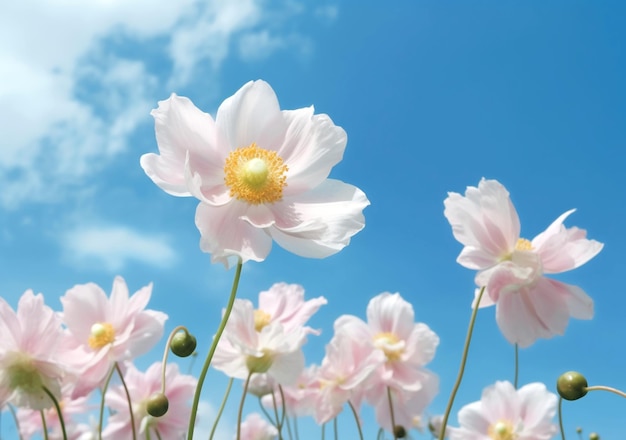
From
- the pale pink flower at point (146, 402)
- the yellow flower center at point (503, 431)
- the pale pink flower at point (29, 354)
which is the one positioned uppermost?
the yellow flower center at point (503, 431)

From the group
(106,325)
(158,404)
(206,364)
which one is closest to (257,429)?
(106,325)

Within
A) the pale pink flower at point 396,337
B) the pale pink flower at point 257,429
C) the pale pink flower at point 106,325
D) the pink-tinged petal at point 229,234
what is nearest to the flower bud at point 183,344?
the pink-tinged petal at point 229,234

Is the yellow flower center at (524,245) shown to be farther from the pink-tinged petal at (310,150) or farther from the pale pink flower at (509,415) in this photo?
the pale pink flower at (509,415)

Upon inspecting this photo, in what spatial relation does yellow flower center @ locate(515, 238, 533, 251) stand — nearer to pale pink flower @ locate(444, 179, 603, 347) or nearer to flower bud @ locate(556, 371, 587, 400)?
pale pink flower @ locate(444, 179, 603, 347)

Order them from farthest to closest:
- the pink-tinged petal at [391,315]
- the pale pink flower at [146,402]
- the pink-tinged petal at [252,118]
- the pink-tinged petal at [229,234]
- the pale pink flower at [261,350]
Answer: the pink-tinged petal at [391,315] → the pale pink flower at [146,402] → the pale pink flower at [261,350] → the pink-tinged petal at [252,118] → the pink-tinged petal at [229,234]

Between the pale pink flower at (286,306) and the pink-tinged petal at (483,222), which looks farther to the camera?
the pale pink flower at (286,306)

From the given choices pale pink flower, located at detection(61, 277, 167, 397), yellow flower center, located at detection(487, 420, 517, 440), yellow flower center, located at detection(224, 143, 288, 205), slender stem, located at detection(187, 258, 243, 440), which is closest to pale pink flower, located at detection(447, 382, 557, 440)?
yellow flower center, located at detection(487, 420, 517, 440)

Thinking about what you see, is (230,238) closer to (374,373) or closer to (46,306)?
(46,306)
